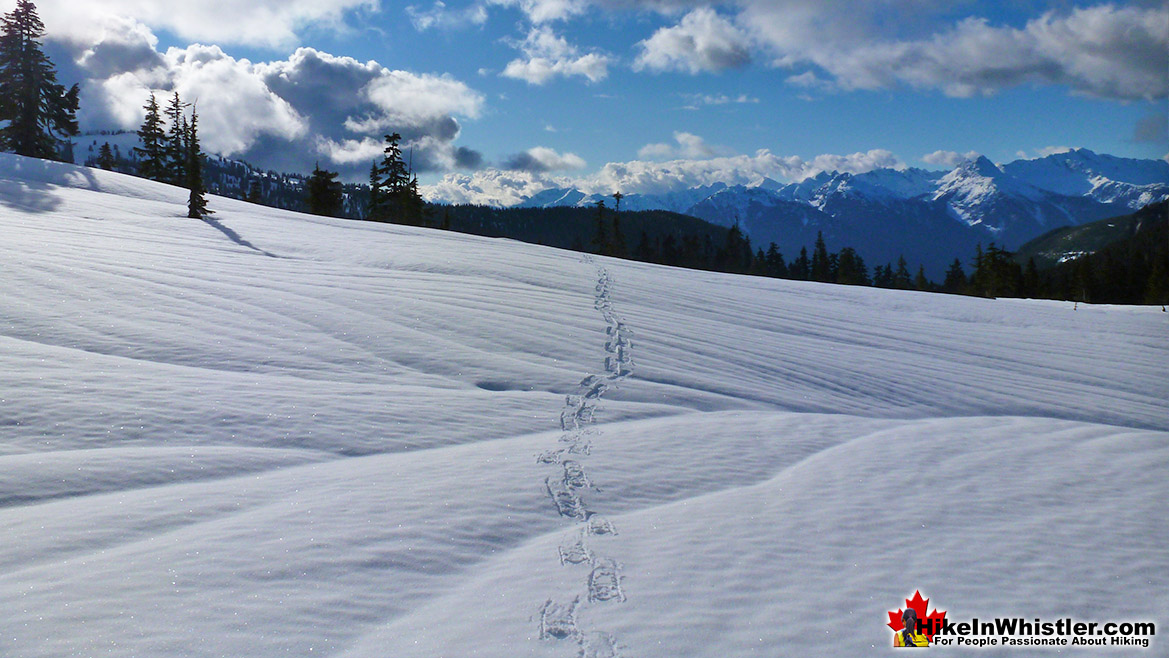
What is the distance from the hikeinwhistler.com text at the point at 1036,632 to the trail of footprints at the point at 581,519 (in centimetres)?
253

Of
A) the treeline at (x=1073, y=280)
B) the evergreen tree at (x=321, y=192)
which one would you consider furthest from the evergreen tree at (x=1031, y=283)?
the evergreen tree at (x=321, y=192)

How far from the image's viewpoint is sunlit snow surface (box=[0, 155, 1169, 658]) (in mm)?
4613

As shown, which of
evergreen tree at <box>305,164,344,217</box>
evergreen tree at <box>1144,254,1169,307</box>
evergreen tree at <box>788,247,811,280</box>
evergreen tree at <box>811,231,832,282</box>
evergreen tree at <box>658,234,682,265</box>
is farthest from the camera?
evergreen tree at <box>788,247,811,280</box>

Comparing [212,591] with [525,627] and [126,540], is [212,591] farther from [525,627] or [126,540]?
[525,627]

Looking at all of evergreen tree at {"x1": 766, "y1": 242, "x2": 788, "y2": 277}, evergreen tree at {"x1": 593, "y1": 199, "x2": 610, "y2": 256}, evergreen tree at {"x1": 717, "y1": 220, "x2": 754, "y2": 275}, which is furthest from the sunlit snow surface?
evergreen tree at {"x1": 717, "y1": 220, "x2": 754, "y2": 275}

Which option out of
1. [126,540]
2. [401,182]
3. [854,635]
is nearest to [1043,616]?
[854,635]

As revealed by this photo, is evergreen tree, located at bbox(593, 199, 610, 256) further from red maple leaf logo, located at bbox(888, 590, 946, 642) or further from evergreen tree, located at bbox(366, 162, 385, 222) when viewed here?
red maple leaf logo, located at bbox(888, 590, 946, 642)

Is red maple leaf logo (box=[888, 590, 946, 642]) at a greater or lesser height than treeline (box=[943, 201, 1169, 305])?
lesser

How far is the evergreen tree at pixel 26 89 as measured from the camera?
3925 centimetres

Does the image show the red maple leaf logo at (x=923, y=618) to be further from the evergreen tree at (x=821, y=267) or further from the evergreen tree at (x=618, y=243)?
the evergreen tree at (x=821, y=267)

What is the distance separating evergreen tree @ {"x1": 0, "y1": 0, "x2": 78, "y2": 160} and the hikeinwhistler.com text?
181 feet

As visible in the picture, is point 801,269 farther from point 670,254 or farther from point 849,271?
point 670,254

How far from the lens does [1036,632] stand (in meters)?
4.86

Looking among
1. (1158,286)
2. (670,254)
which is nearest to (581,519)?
(670,254)
